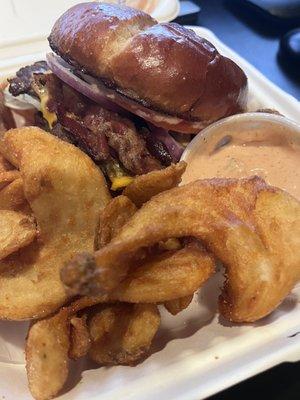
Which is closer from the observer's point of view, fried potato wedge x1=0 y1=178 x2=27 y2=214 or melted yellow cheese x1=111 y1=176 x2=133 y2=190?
fried potato wedge x1=0 y1=178 x2=27 y2=214

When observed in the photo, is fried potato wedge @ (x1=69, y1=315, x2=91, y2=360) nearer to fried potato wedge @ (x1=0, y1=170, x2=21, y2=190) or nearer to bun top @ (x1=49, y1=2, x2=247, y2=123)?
fried potato wedge @ (x1=0, y1=170, x2=21, y2=190)


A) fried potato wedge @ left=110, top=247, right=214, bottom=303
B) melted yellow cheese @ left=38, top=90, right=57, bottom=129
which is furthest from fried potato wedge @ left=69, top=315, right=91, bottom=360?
melted yellow cheese @ left=38, top=90, right=57, bottom=129

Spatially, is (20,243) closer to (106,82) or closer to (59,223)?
(59,223)

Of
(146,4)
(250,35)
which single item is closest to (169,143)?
(146,4)

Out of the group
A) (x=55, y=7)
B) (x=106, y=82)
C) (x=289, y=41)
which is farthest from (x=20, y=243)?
(x=289, y=41)

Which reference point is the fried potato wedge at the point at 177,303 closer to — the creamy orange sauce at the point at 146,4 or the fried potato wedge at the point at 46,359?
the fried potato wedge at the point at 46,359
